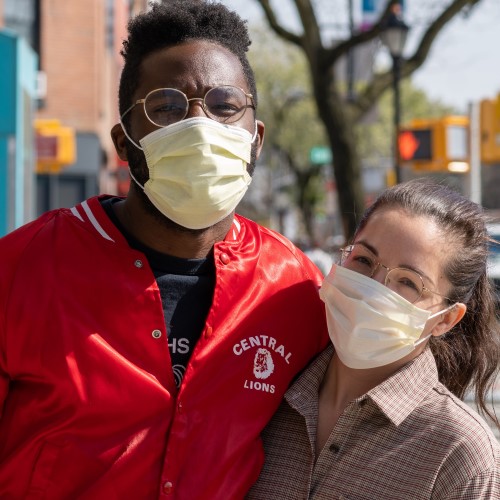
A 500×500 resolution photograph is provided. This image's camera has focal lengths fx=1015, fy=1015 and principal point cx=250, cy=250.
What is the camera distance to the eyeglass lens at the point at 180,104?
2.72m

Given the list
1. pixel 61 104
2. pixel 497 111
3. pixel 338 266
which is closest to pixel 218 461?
pixel 338 266

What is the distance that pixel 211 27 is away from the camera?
2.86 metres

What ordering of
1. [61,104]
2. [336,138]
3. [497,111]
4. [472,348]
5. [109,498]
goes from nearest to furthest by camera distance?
[109,498], [472,348], [336,138], [497,111], [61,104]

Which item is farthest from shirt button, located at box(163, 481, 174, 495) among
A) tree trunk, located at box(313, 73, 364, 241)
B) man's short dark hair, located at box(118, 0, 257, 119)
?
tree trunk, located at box(313, 73, 364, 241)

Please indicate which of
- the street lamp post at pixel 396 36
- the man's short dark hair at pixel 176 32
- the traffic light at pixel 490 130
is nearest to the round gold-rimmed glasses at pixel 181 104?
the man's short dark hair at pixel 176 32

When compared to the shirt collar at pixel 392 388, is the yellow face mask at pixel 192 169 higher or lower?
higher

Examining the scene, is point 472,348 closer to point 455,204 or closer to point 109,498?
point 455,204

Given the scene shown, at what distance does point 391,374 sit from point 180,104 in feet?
3.14

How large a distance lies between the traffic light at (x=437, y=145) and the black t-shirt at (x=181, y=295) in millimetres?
12125

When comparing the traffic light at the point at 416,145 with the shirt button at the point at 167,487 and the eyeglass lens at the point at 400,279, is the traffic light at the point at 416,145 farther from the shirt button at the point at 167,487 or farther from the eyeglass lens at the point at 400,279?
the shirt button at the point at 167,487

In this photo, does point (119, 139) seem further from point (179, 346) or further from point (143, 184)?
point (179, 346)

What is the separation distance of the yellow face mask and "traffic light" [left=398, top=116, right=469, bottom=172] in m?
12.1

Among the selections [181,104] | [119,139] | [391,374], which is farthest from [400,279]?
[119,139]

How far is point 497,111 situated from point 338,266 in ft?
48.8
